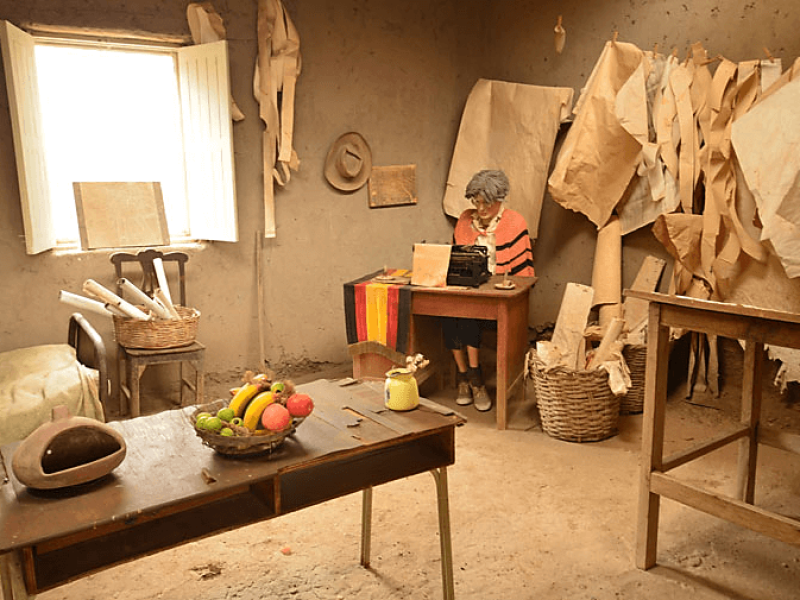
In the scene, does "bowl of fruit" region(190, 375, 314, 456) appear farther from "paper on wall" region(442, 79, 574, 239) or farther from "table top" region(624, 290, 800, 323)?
"paper on wall" region(442, 79, 574, 239)

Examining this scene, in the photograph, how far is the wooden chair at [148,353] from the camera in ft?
13.0

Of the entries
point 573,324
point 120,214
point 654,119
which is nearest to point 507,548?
point 573,324

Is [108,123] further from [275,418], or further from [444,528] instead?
[444,528]

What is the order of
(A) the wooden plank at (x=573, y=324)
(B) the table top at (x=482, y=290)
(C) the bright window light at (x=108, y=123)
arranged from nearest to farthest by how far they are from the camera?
(B) the table top at (x=482, y=290)
(A) the wooden plank at (x=573, y=324)
(C) the bright window light at (x=108, y=123)

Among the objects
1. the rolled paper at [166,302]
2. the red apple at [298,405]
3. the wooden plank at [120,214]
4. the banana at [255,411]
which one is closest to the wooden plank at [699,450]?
the red apple at [298,405]

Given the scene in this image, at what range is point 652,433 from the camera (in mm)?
2619

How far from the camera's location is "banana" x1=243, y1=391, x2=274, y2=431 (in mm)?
1875

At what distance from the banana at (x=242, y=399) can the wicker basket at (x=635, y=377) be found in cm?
292

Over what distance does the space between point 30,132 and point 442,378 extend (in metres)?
2.98

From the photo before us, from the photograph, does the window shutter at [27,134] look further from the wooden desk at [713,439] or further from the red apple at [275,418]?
the wooden desk at [713,439]

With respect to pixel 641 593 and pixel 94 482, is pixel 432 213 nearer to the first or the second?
pixel 641 593

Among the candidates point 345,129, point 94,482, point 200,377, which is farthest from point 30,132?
point 94,482

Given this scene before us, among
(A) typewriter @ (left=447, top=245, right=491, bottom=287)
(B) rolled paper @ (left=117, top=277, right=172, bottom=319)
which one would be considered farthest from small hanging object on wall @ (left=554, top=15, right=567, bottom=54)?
(B) rolled paper @ (left=117, top=277, right=172, bottom=319)

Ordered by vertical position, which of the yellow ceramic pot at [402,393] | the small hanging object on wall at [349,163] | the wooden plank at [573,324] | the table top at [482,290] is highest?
the small hanging object on wall at [349,163]
